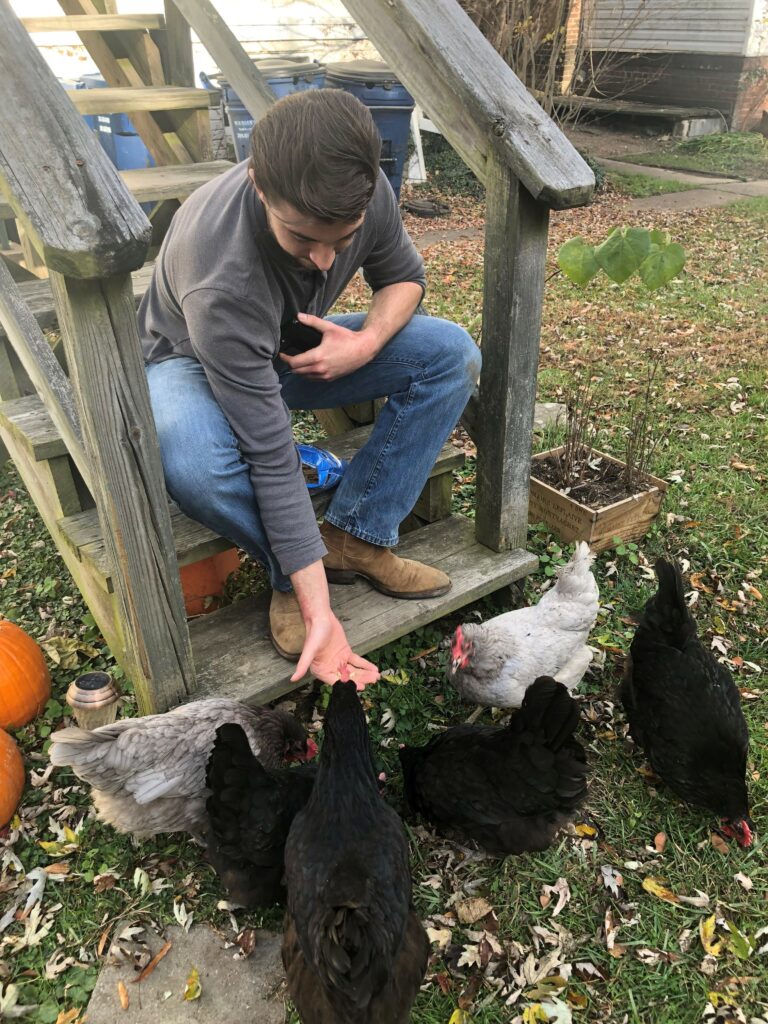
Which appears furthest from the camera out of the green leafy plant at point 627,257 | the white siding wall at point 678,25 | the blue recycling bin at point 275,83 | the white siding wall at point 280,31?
the white siding wall at point 678,25

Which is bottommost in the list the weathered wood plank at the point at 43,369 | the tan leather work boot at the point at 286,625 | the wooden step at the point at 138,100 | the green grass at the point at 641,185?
the green grass at the point at 641,185

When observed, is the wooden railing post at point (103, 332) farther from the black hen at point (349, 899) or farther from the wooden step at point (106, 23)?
the wooden step at point (106, 23)

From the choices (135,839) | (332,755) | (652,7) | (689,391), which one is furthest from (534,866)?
(652,7)

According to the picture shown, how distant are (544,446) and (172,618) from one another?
2.81m

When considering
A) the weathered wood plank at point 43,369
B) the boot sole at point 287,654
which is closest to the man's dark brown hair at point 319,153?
the weathered wood plank at point 43,369

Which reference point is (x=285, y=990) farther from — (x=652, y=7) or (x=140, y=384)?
(x=652, y=7)

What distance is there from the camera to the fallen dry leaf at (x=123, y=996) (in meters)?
2.02

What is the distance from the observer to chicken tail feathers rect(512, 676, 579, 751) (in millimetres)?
2203

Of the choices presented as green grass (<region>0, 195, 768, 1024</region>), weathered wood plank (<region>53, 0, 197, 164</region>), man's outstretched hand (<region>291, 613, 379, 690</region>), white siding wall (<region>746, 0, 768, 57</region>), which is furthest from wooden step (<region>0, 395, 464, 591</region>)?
white siding wall (<region>746, 0, 768, 57</region>)

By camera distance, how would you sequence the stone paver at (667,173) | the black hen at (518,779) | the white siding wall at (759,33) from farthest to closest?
1. the white siding wall at (759,33)
2. the stone paver at (667,173)
3. the black hen at (518,779)

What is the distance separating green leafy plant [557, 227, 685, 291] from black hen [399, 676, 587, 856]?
1.74m

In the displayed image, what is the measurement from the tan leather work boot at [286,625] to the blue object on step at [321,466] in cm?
49

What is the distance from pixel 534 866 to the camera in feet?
7.80

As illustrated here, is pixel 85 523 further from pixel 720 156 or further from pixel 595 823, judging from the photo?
pixel 720 156
